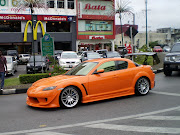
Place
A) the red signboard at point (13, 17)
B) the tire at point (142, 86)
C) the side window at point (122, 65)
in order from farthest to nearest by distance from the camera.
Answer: the red signboard at point (13, 17) → the tire at point (142, 86) → the side window at point (122, 65)

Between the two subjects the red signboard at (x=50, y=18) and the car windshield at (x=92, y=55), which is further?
the red signboard at (x=50, y=18)

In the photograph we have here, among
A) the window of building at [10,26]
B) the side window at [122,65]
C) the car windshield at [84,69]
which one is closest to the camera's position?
the car windshield at [84,69]

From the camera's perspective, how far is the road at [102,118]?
4977mm

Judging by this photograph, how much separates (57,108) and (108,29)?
39771 mm

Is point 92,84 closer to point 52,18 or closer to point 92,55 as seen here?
point 92,55

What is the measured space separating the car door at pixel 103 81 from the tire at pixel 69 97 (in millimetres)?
461

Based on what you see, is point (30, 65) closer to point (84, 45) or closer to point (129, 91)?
point (129, 91)

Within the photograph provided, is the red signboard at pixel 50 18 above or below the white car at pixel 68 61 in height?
above

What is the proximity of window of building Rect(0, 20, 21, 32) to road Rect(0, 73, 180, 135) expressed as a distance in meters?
33.4

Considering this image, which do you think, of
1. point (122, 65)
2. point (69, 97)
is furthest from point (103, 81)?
point (69, 97)

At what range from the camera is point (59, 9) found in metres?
41.4

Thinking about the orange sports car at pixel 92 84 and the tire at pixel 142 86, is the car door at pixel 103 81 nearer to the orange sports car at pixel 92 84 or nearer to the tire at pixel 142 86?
the orange sports car at pixel 92 84

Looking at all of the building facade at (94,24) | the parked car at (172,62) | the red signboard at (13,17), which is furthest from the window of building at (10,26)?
the parked car at (172,62)

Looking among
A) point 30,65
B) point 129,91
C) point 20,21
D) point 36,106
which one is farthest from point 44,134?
point 20,21
